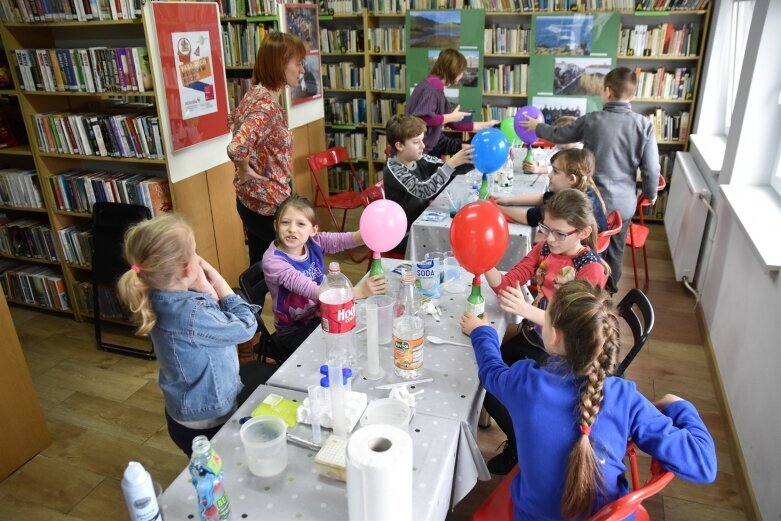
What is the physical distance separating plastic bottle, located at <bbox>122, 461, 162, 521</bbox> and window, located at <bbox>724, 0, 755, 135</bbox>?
462cm

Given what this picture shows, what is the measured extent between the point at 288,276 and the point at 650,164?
2.41 m

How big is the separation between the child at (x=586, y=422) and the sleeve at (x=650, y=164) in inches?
92.0

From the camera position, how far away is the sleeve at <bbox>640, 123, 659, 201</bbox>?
3303 mm

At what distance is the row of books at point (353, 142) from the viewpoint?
19.7 feet

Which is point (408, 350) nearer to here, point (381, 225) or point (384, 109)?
point (381, 225)

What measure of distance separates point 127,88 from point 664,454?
122 inches

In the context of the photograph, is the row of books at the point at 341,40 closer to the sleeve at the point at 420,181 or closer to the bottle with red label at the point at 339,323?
the sleeve at the point at 420,181

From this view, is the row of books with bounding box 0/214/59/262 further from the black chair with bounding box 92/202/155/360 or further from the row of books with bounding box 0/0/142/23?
the row of books with bounding box 0/0/142/23

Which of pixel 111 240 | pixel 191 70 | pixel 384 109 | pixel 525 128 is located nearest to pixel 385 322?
pixel 111 240

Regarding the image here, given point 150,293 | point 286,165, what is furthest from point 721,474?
point 286,165

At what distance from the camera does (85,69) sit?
3.15 metres

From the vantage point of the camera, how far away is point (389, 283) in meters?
2.29

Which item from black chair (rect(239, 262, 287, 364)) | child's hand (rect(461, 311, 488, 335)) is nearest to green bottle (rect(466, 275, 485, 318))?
child's hand (rect(461, 311, 488, 335))

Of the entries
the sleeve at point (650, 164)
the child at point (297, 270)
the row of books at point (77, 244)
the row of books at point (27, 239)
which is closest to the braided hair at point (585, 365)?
the child at point (297, 270)
